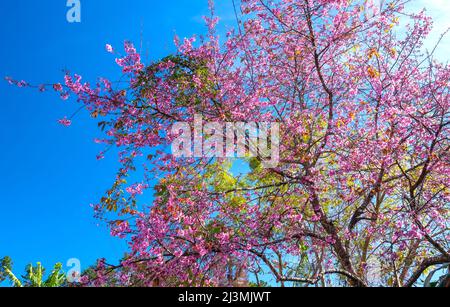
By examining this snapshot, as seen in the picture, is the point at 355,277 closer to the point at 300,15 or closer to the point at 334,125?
the point at 334,125

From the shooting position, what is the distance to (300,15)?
24.1 ft

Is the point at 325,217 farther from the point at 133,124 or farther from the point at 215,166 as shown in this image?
the point at 133,124

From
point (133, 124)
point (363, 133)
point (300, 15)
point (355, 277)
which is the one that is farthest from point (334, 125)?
point (133, 124)

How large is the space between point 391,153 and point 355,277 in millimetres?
2048
